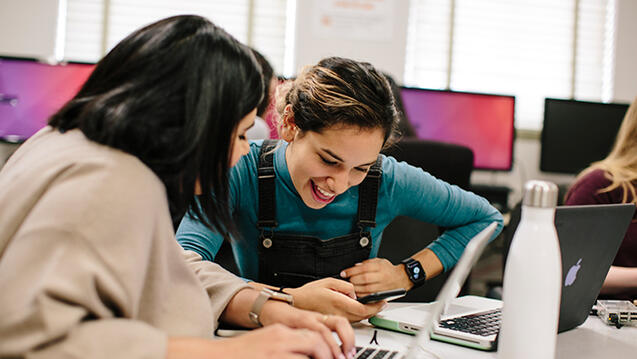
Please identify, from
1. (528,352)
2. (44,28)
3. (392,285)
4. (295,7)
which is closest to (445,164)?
(392,285)

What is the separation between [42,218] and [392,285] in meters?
0.77

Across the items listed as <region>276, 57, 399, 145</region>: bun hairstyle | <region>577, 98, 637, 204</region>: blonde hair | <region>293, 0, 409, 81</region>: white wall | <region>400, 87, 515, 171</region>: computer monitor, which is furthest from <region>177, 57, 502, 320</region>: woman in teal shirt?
<region>293, 0, 409, 81</region>: white wall

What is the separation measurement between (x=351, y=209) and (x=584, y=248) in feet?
1.72

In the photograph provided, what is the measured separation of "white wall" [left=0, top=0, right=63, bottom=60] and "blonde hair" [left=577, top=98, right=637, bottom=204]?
2.79 meters

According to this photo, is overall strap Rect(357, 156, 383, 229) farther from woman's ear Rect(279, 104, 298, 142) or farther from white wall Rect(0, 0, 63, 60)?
white wall Rect(0, 0, 63, 60)

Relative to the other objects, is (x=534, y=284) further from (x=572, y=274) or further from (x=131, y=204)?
(x=131, y=204)

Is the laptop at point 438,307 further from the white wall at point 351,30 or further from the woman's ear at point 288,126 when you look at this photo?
the white wall at point 351,30

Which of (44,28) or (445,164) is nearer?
(445,164)

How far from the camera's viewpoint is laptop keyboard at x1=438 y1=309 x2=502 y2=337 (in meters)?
0.84

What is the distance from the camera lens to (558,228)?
29.1 inches

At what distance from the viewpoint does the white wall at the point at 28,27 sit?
2.90 meters

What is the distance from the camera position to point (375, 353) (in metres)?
0.74

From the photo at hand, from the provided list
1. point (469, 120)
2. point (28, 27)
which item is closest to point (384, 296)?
point (469, 120)

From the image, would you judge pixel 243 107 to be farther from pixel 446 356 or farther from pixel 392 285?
pixel 392 285
